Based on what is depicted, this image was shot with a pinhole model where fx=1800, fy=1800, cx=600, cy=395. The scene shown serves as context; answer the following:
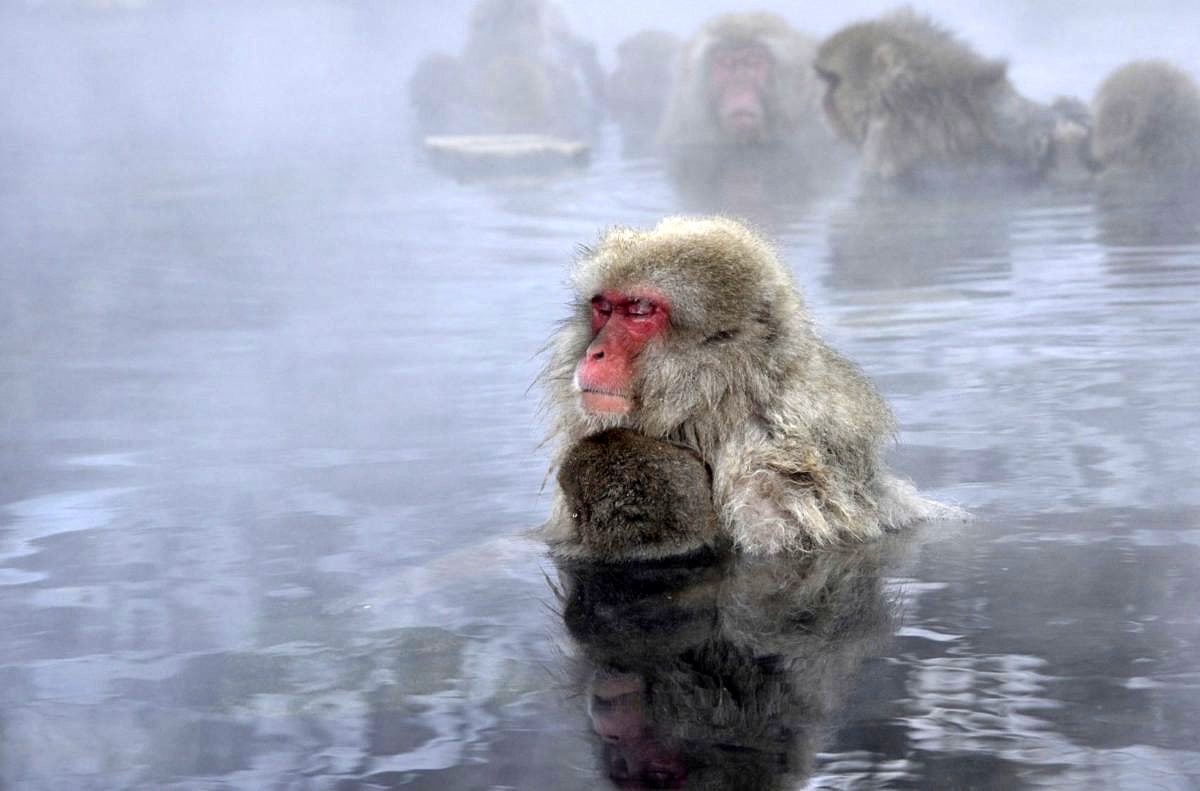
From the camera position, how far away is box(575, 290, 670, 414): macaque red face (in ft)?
13.2

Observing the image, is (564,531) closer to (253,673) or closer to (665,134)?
(253,673)

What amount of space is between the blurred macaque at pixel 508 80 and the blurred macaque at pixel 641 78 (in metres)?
0.51

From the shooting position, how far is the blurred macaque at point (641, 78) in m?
18.5

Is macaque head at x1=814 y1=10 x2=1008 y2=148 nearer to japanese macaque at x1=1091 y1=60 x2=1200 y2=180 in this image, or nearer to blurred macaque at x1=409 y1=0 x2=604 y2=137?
japanese macaque at x1=1091 y1=60 x2=1200 y2=180

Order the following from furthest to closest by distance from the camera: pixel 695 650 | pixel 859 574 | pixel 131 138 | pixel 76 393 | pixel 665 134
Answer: pixel 131 138 < pixel 665 134 < pixel 76 393 < pixel 859 574 < pixel 695 650

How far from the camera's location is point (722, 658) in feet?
11.2

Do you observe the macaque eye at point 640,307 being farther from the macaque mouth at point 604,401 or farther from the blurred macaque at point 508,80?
the blurred macaque at point 508,80

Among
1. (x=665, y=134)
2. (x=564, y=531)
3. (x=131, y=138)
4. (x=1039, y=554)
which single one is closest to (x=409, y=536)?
Result: (x=564, y=531)

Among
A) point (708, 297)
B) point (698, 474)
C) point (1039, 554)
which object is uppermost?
point (708, 297)

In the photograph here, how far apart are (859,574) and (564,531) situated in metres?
0.70

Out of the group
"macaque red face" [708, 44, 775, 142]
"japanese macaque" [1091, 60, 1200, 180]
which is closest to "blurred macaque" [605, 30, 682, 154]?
"macaque red face" [708, 44, 775, 142]

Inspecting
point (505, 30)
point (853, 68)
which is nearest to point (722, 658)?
point (853, 68)

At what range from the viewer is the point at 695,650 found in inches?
137

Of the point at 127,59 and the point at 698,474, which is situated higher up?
the point at 127,59
